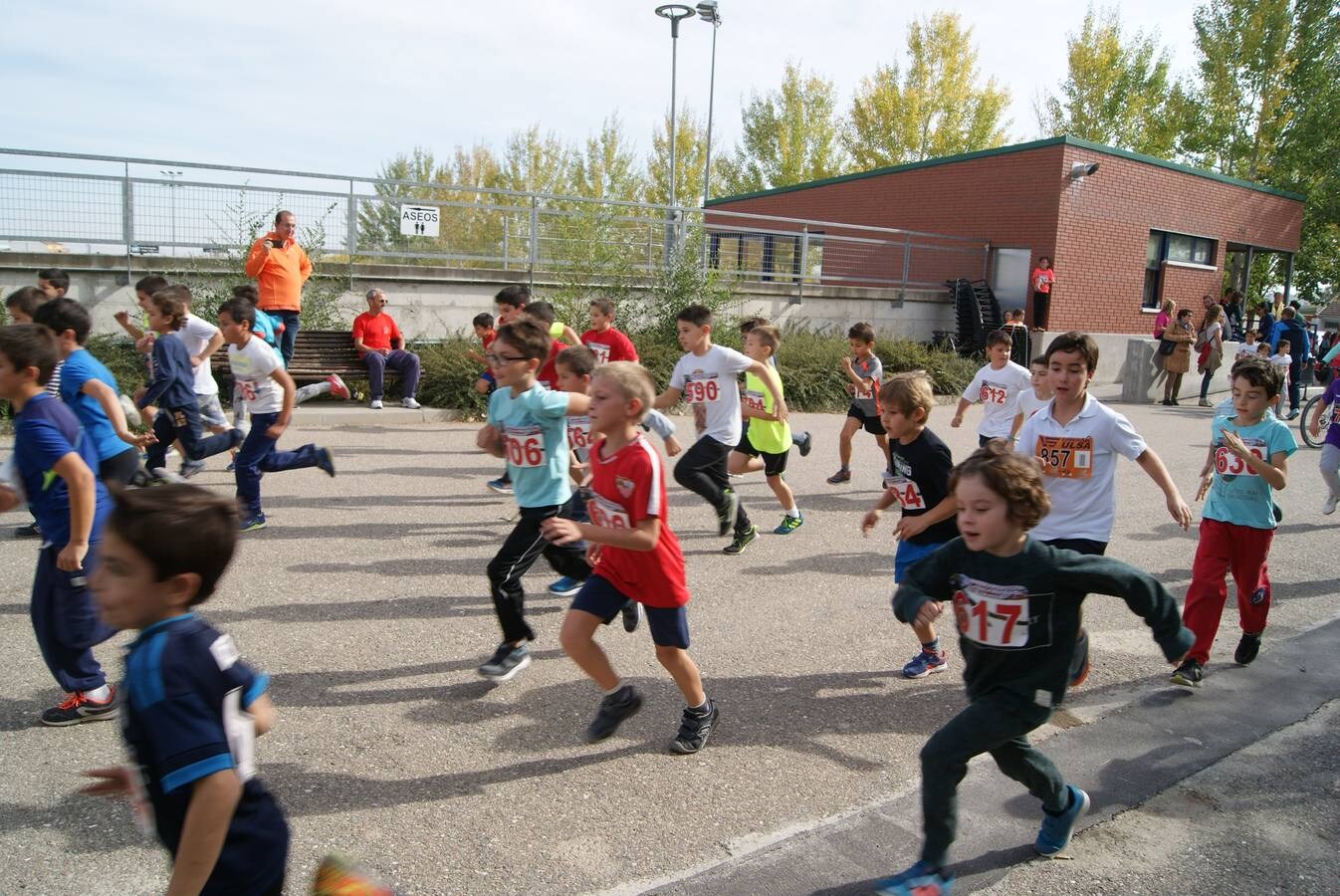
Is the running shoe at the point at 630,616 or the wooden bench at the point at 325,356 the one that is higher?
the wooden bench at the point at 325,356

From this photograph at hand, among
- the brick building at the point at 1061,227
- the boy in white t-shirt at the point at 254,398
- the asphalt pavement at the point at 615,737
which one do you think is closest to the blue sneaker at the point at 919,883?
the asphalt pavement at the point at 615,737

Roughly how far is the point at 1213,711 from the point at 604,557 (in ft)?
10.1

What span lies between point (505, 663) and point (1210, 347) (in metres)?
19.5

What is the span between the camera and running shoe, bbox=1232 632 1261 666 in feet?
17.2

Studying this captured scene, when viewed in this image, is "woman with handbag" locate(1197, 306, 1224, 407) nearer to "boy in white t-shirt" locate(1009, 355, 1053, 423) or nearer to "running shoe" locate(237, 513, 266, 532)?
"boy in white t-shirt" locate(1009, 355, 1053, 423)

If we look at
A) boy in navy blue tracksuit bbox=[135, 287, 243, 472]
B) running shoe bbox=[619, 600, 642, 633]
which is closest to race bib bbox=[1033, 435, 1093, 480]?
running shoe bbox=[619, 600, 642, 633]

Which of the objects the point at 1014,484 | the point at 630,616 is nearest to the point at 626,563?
the point at 630,616

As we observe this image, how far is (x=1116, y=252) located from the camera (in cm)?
2394

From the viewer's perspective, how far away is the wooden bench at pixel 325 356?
13.1 m

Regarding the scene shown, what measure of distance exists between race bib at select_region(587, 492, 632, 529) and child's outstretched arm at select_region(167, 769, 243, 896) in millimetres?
2055

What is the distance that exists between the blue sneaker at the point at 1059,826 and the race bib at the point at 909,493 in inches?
68.3

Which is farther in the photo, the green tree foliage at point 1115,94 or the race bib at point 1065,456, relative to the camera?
the green tree foliage at point 1115,94

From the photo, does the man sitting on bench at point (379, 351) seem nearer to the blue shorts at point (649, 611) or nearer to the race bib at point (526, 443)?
the race bib at point (526, 443)

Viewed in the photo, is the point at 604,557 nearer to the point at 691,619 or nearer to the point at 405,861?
the point at 405,861
